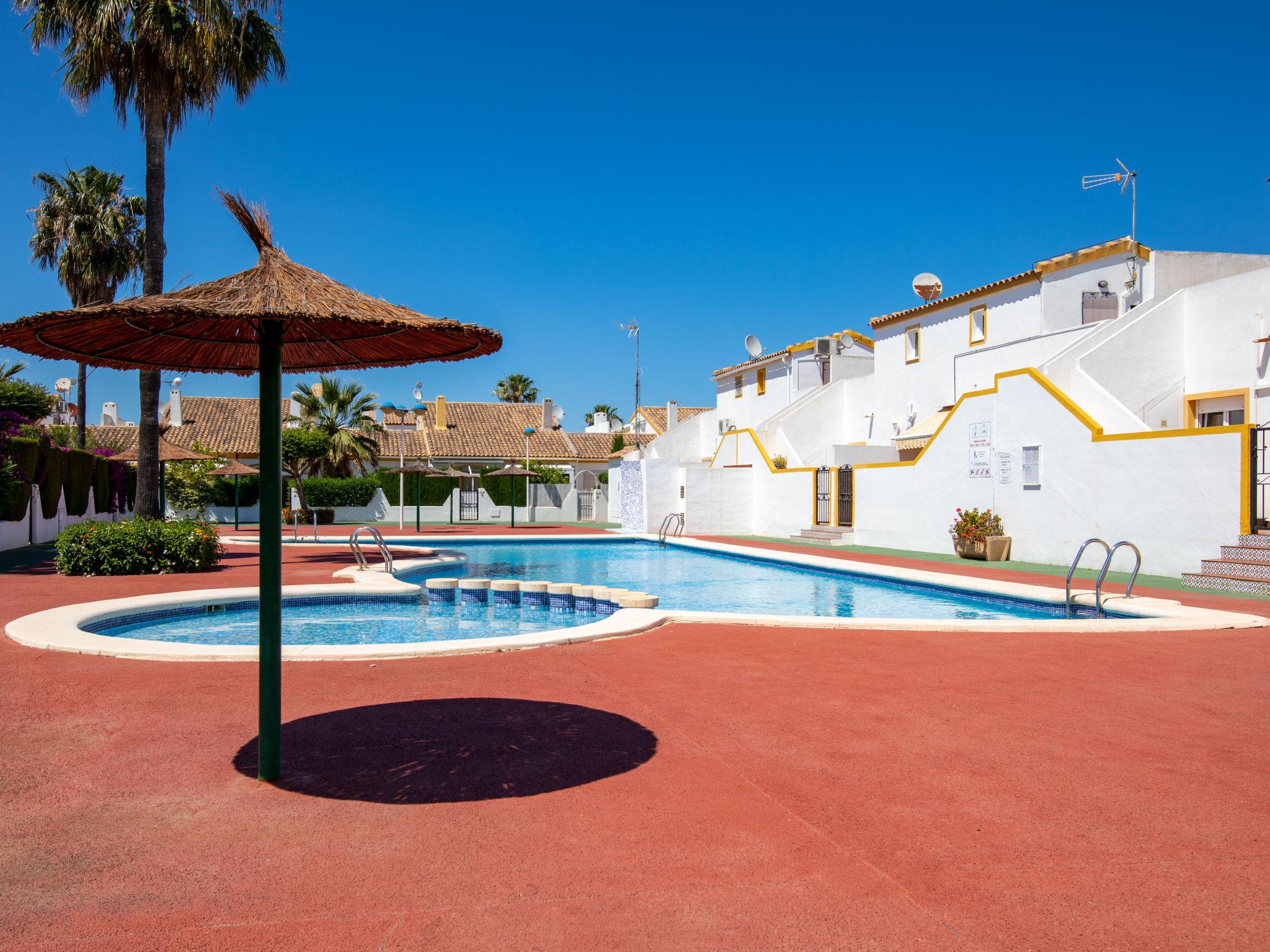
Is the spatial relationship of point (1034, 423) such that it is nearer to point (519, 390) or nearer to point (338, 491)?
point (338, 491)

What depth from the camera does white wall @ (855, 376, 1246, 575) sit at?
47.1ft

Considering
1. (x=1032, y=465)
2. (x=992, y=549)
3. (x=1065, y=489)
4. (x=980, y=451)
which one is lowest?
(x=992, y=549)

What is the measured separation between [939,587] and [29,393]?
3284 cm

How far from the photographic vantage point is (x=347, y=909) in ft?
10.6

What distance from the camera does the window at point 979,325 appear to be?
85.0ft

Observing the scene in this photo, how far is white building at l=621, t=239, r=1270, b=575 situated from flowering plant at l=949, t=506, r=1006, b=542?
273 millimetres

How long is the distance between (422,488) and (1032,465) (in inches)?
1116

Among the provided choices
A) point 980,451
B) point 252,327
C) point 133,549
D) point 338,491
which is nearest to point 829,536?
point 980,451

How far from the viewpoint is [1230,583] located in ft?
43.0

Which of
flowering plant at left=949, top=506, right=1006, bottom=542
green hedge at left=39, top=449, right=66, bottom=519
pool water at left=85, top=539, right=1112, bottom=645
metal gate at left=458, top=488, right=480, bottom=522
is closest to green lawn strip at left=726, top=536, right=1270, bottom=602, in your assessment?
flowering plant at left=949, top=506, right=1006, bottom=542

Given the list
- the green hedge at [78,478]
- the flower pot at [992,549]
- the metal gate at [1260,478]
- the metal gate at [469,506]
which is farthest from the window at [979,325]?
the green hedge at [78,478]

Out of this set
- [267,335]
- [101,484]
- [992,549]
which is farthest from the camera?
[101,484]

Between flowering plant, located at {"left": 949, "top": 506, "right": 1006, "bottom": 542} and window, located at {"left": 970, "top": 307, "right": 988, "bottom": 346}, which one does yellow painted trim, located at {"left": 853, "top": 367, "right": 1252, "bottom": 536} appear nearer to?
flowering plant, located at {"left": 949, "top": 506, "right": 1006, "bottom": 542}

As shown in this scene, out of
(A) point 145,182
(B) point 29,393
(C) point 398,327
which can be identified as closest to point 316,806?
(C) point 398,327
